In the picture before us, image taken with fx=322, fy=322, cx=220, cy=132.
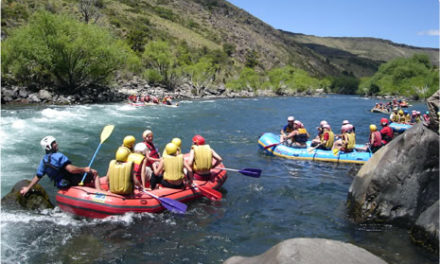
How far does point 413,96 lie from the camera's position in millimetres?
66188

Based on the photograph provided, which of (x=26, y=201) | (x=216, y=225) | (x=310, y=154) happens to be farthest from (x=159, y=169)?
(x=310, y=154)

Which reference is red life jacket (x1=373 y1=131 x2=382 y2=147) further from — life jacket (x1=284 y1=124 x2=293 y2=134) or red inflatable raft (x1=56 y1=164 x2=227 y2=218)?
red inflatable raft (x1=56 y1=164 x2=227 y2=218)

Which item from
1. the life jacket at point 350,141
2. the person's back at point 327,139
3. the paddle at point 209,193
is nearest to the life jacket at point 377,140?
the life jacket at point 350,141

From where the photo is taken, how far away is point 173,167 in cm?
783

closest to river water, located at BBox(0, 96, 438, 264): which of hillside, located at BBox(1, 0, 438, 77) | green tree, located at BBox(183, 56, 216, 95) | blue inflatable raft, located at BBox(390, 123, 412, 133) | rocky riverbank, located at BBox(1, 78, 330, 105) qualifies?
blue inflatable raft, located at BBox(390, 123, 412, 133)

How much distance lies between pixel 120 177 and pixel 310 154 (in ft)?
26.2

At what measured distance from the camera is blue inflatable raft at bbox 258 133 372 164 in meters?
11.9

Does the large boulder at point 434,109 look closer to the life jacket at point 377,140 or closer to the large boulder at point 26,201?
the life jacket at point 377,140

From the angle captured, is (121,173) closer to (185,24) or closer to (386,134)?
(386,134)

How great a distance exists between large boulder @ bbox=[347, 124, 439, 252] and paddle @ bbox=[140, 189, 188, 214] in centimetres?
392

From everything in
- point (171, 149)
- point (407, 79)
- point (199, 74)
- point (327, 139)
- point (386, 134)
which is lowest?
point (171, 149)

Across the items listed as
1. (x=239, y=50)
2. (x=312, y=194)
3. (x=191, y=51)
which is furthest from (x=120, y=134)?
(x=239, y=50)

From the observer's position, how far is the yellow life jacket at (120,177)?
22.5 ft

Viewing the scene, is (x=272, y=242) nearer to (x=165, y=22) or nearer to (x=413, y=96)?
(x=413, y=96)
